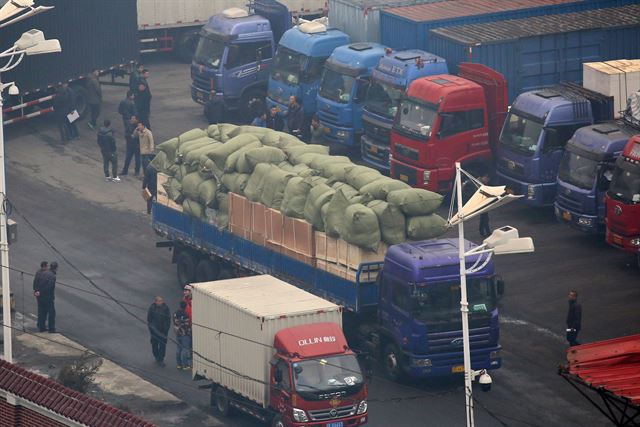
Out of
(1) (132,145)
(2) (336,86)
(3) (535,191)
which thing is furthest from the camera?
(2) (336,86)

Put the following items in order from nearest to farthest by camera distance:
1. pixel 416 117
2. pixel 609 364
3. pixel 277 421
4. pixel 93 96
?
pixel 609 364 < pixel 277 421 < pixel 416 117 < pixel 93 96

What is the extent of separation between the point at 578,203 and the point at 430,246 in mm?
8375

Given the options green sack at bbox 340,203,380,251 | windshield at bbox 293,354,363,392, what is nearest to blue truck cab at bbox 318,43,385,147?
green sack at bbox 340,203,380,251

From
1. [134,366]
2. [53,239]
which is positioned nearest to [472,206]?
[134,366]

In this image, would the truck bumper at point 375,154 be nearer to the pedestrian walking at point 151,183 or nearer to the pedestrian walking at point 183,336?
the pedestrian walking at point 151,183

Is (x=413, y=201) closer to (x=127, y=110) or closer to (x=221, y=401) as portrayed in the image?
(x=221, y=401)

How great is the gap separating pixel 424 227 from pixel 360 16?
684 inches

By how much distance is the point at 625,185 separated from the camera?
3934 centimetres

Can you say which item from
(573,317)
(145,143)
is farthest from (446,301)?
(145,143)

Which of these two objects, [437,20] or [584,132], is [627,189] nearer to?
[584,132]

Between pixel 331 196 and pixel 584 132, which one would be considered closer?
pixel 331 196

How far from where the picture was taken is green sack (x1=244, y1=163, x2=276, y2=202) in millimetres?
37531

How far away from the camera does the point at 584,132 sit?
136 ft

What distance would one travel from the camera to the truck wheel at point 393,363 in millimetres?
33656
